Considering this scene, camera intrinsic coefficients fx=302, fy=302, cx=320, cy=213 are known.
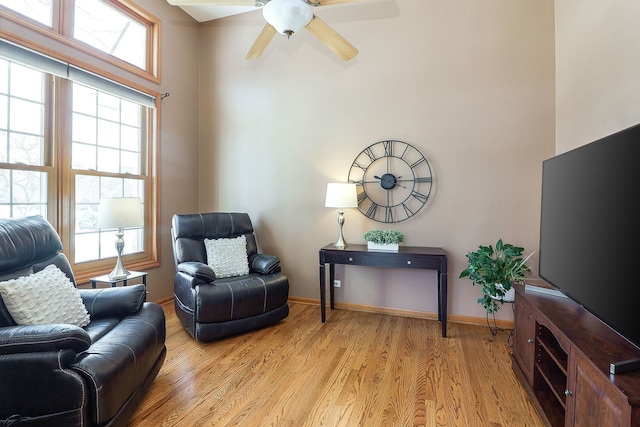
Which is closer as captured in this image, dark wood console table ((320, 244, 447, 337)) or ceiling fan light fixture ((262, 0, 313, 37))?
ceiling fan light fixture ((262, 0, 313, 37))

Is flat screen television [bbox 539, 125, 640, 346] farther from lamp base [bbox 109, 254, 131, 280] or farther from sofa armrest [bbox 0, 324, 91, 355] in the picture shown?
lamp base [bbox 109, 254, 131, 280]

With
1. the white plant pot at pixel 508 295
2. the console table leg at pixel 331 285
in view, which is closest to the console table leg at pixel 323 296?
the console table leg at pixel 331 285

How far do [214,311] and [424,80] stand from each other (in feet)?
9.97

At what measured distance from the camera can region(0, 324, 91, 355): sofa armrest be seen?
1.31m

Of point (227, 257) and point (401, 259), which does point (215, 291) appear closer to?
point (227, 257)

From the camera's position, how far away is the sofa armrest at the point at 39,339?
131cm

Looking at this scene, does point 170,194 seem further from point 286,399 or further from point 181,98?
point 286,399

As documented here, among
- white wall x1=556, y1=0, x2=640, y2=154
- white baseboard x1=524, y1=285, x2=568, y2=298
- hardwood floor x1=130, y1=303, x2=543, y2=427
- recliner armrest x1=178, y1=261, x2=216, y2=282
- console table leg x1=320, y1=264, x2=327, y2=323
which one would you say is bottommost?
hardwood floor x1=130, y1=303, x2=543, y2=427

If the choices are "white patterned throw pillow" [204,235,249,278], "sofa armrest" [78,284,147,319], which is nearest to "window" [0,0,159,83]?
"white patterned throw pillow" [204,235,249,278]

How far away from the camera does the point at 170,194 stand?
12.3 feet

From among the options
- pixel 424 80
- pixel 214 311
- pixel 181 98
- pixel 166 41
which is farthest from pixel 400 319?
pixel 166 41

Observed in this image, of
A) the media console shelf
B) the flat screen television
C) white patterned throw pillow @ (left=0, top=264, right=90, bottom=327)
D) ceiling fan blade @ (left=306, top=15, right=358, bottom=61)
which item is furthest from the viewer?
ceiling fan blade @ (left=306, top=15, right=358, bottom=61)

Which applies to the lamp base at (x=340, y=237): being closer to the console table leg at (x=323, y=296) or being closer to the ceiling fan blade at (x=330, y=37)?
the console table leg at (x=323, y=296)

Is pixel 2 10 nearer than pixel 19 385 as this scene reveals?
No
